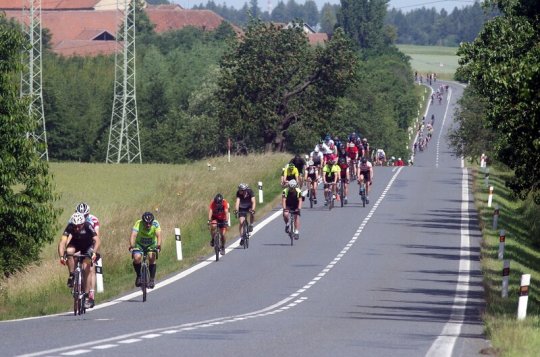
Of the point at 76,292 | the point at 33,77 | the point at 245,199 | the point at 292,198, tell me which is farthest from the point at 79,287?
the point at 33,77

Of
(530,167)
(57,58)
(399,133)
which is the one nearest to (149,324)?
(530,167)

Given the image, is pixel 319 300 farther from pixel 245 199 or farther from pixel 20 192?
pixel 20 192

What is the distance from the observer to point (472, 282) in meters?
27.6

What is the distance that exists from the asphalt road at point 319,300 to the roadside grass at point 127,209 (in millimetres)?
1130

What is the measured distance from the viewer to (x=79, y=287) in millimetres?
20703

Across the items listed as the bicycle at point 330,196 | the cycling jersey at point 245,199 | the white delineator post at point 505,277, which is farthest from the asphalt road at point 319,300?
the cycling jersey at point 245,199

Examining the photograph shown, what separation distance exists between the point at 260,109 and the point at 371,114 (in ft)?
153

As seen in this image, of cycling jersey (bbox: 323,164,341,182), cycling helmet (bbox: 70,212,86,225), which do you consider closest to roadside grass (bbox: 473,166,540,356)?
cycling jersey (bbox: 323,164,341,182)

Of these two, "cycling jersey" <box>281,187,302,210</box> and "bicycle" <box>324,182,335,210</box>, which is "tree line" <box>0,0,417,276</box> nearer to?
"cycling jersey" <box>281,187,302,210</box>

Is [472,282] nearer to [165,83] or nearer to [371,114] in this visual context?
[371,114]

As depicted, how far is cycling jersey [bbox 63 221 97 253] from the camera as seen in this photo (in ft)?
69.0

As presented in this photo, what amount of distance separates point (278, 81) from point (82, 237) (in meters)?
58.7

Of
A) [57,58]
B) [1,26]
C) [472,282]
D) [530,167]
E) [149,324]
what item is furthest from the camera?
[57,58]

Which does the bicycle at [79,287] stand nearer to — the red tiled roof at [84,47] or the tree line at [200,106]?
the tree line at [200,106]
